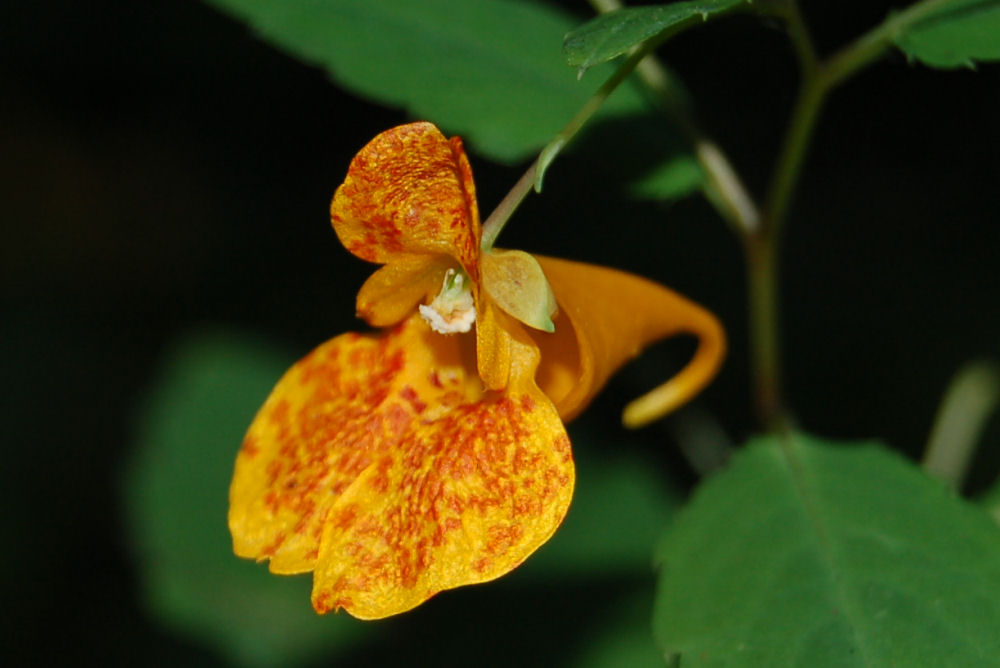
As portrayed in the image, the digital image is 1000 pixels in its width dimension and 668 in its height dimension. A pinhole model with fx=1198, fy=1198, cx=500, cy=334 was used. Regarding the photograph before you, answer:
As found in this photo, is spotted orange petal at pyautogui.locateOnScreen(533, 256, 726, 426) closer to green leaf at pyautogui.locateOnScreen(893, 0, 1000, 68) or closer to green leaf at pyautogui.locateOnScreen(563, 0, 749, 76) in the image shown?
green leaf at pyautogui.locateOnScreen(563, 0, 749, 76)

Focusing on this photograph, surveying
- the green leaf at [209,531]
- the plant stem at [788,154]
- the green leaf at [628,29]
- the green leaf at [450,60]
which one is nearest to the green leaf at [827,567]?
the plant stem at [788,154]

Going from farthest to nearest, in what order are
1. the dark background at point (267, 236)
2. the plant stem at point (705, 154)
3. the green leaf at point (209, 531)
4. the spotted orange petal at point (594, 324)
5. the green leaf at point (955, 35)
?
the dark background at point (267, 236)
the green leaf at point (209, 531)
the plant stem at point (705, 154)
the green leaf at point (955, 35)
the spotted orange petal at point (594, 324)

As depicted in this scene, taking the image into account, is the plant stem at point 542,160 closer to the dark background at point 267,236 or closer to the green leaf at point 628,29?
the green leaf at point 628,29

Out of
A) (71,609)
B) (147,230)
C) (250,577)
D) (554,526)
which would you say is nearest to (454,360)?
(554,526)

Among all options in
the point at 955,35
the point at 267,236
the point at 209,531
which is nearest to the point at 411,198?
the point at 955,35

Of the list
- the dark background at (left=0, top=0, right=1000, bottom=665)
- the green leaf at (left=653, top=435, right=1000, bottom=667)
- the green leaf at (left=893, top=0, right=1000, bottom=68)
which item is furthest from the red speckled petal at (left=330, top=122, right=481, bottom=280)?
the dark background at (left=0, top=0, right=1000, bottom=665)

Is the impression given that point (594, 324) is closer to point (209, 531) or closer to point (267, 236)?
point (209, 531)
